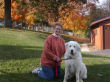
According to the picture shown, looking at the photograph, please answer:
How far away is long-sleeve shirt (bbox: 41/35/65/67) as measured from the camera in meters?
5.36

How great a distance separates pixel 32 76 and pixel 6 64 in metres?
1.46

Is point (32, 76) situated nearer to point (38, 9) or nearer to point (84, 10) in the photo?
point (38, 9)

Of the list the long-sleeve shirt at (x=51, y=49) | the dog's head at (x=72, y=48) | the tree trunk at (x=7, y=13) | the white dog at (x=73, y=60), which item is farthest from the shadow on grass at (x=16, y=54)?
the tree trunk at (x=7, y=13)

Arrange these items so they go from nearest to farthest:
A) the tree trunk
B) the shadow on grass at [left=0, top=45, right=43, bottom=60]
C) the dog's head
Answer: the dog's head → the shadow on grass at [left=0, top=45, right=43, bottom=60] → the tree trunk

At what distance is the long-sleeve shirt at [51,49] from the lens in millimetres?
5361

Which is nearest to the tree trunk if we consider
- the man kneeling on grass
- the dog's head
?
the man kneeling on grass

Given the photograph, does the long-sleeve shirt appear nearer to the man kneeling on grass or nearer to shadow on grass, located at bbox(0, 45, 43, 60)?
the man kneeling on grass

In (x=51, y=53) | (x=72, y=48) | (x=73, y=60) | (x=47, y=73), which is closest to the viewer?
(x=72, y=48)

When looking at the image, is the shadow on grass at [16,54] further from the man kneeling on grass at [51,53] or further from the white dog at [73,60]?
the white dog at [73,60]

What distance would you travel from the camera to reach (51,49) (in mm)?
5480

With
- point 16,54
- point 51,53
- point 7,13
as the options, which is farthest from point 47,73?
point 7,13

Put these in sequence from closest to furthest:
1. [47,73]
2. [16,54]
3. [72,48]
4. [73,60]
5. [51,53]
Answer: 1. [72,48]
2. [73,60]
3. [51,53]
4. [47,73]
5. [16,54]

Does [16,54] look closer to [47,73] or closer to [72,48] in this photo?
[47,73]

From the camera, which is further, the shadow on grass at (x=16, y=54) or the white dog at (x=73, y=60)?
the shadow on grass at (x=16, y=54)
